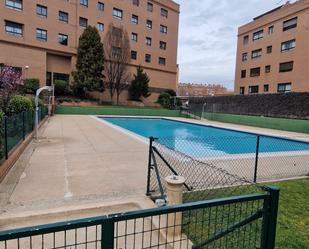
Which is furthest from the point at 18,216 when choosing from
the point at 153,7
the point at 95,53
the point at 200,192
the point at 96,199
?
the point at 153,7

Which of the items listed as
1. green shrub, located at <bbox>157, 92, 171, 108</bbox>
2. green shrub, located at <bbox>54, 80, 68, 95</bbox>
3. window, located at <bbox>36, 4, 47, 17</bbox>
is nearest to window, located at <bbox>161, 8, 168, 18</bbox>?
green shrub, located at <bbox>157, 92, 171, 108</bbox>

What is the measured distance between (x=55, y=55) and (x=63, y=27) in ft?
11.2

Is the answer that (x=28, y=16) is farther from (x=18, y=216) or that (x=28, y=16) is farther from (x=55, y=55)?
(x=18, y=216)

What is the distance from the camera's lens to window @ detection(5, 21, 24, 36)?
26875 millimetres

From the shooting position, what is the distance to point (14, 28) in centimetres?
2734

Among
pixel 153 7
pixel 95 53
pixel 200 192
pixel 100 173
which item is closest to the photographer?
pixel 200 192

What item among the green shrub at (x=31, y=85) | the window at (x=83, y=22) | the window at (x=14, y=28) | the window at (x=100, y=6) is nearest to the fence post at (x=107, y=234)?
the green shrub at (x=31, y=85)

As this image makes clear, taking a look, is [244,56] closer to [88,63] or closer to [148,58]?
[148,58]

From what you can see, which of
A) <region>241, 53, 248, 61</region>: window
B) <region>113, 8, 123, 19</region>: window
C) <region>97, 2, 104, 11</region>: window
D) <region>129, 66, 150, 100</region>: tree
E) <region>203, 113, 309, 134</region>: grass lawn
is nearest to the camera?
<region>203, 113, 309, 134</region>: grass lawn

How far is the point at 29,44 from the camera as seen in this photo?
92.1ft

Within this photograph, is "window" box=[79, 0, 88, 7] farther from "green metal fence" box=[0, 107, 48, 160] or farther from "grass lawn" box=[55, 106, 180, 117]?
"green metal fence" box=[0, 107, 48, 160]

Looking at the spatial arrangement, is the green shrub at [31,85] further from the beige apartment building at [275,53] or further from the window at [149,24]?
the beige apartment building at [275,53]

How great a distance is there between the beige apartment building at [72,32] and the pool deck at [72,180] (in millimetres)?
20245

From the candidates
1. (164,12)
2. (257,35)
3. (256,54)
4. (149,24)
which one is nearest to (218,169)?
(256,54)
